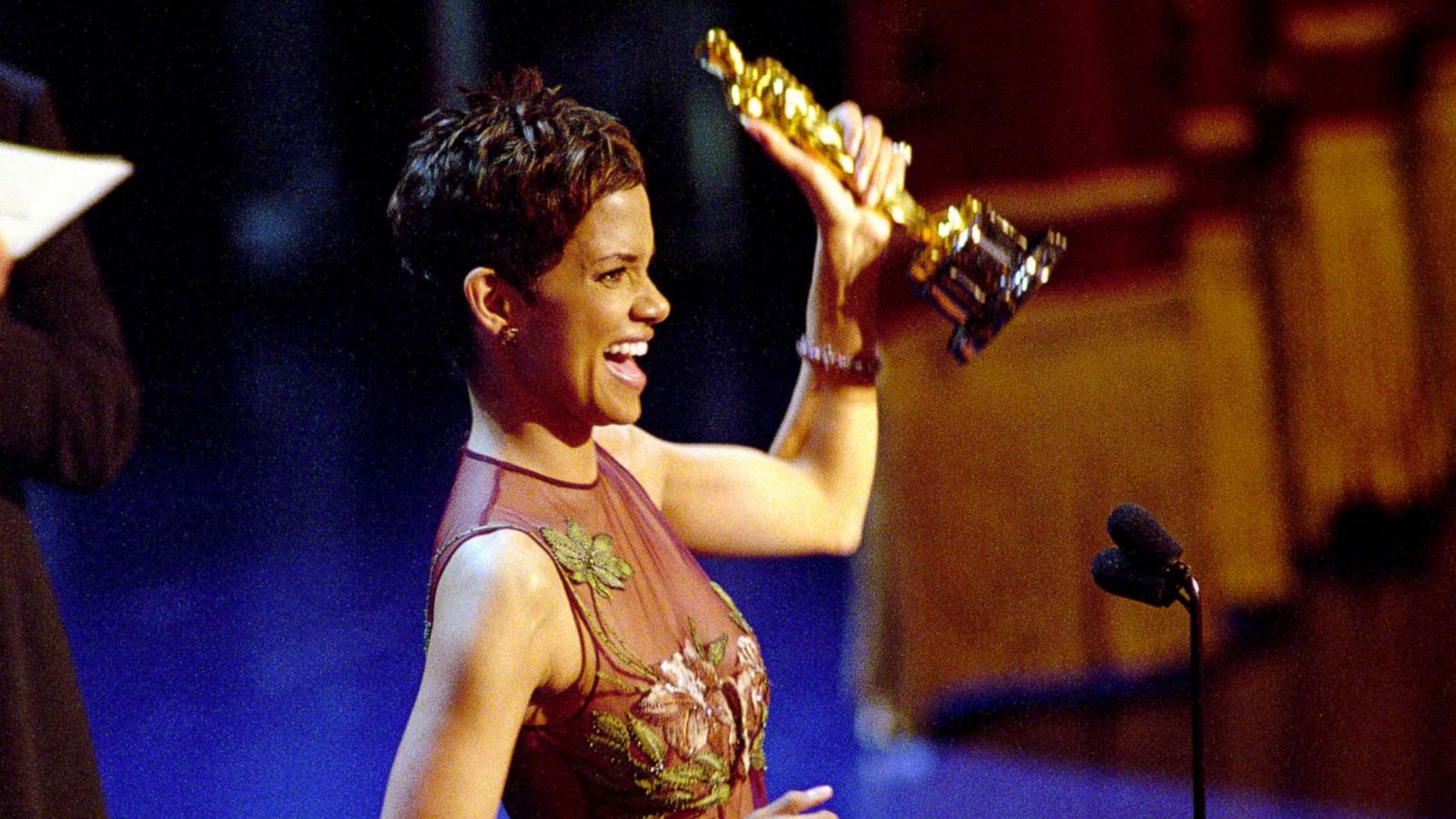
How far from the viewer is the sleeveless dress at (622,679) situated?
4.83 feet

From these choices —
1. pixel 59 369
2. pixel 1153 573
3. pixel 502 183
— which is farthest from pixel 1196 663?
pixel 59 369

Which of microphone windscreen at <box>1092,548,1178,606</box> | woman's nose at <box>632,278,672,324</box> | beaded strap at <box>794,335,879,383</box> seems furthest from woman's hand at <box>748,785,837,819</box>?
beaded strap at <box>794,335,879,383</box>

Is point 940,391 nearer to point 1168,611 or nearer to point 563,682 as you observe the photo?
point 1168,611

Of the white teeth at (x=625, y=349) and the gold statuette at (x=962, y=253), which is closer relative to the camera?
the white teeth at (x=625, y=349)

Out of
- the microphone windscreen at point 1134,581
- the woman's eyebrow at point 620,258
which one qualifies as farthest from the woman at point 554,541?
the microphone windscreen at point 1134,581

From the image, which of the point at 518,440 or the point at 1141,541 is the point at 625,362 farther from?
the point at 1141,541

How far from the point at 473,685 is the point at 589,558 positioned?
21 cm

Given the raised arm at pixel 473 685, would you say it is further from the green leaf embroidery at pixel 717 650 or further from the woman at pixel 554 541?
the green leaf embroidery at pixel 717 650

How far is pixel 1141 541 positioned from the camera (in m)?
1.54

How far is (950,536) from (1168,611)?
2.17 ft

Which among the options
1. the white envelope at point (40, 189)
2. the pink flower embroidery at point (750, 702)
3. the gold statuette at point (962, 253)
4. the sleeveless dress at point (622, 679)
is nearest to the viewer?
the white envelope at point (40, 189)

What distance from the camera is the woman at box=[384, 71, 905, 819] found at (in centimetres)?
137

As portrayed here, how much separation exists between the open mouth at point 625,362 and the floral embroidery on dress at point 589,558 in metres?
0.15

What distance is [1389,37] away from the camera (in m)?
4.41
